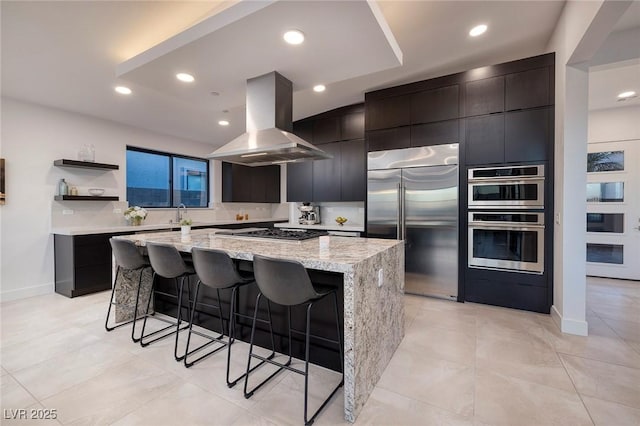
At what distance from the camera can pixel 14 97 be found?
11.9ft

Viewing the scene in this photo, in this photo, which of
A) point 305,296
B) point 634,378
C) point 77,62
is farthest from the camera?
point 77,62

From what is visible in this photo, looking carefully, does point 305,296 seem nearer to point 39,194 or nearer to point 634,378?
point 634,378

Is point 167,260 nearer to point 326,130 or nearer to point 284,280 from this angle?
point 284,280

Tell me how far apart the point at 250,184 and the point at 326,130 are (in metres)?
2.39

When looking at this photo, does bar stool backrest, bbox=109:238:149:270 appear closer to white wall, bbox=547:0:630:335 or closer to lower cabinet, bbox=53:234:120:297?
lower cabinet, bbox=53:234:120:297

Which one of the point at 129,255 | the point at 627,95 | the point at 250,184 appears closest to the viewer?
the point at 129,255

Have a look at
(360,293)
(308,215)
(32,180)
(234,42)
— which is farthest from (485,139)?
(32,180)

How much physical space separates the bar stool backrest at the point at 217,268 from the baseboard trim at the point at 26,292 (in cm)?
353

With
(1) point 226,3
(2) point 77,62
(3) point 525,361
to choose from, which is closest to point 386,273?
(3) point 525,361

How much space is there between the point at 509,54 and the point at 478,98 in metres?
0.63

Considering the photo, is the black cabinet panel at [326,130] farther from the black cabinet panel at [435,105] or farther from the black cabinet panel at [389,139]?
the black cabinet panel at [435,105]

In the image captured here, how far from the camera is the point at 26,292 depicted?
384cm

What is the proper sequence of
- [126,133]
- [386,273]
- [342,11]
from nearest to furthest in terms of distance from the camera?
[342,11] → [386,273] → [126,133]

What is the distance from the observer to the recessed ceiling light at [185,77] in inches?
106
